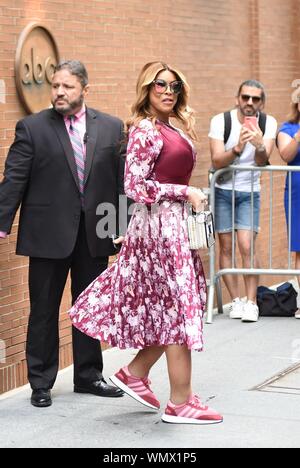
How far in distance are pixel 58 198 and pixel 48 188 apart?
0.28ft

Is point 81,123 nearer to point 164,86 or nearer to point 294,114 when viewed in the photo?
point 164,86

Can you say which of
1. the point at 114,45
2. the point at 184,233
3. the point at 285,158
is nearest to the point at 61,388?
the point at 184,233

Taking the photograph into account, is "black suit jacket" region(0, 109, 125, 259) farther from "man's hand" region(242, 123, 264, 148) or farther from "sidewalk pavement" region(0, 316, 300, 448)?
"man's hand" region(242, 123, 264, 148)

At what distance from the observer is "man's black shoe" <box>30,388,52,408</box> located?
7156mm

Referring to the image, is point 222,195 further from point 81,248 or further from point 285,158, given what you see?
point 81,248

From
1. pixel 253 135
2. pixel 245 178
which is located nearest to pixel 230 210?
pixel 245 178

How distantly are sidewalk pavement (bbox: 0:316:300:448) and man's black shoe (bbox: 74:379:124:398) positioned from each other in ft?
0.15

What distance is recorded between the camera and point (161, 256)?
662cm

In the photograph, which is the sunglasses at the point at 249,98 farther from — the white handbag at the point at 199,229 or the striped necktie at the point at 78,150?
the white handbag at the point at 199,229

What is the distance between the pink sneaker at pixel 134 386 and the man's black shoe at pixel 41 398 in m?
0.50
